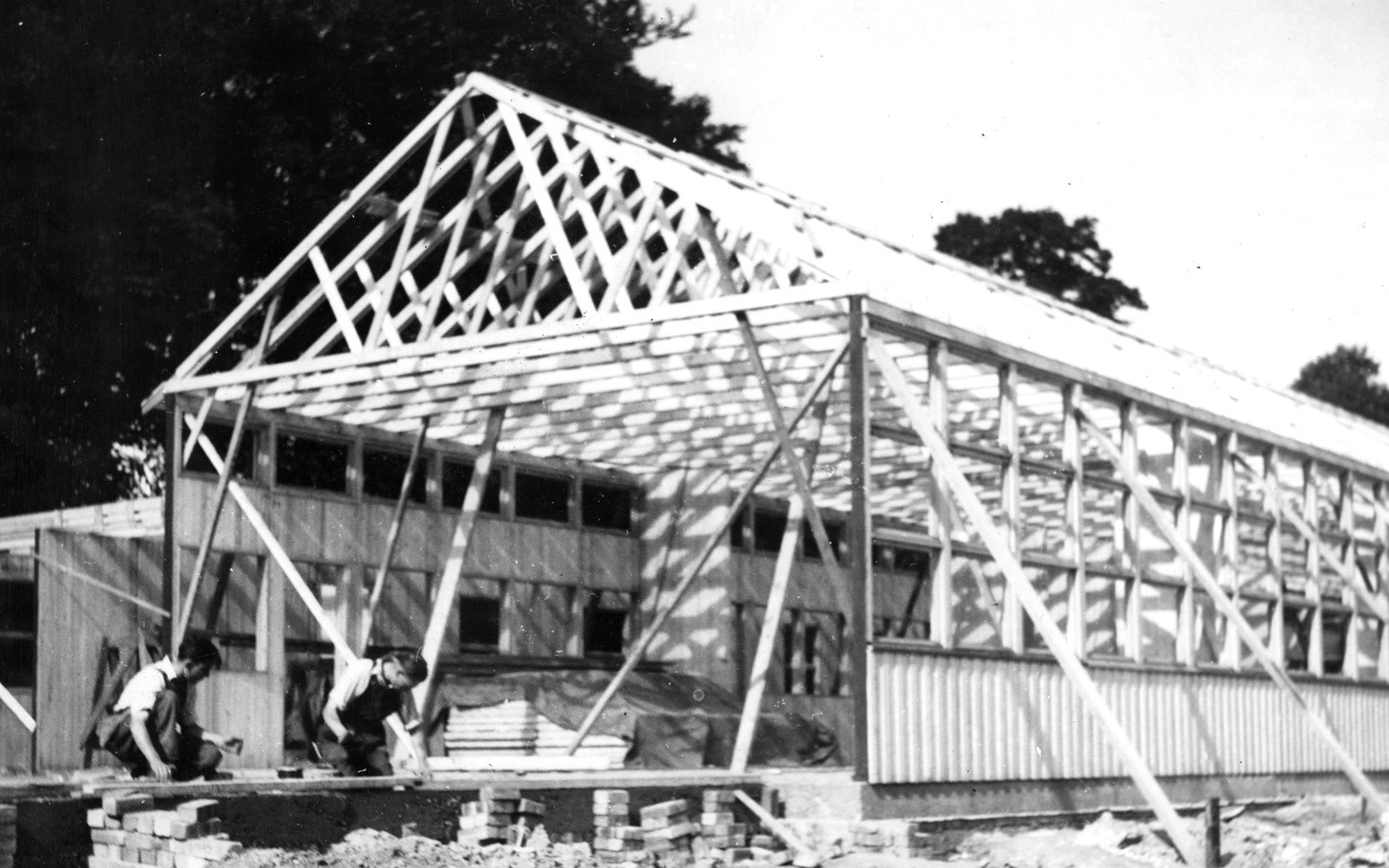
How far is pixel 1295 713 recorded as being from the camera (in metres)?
25.0

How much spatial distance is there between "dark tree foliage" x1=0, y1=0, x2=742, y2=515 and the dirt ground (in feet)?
56.4

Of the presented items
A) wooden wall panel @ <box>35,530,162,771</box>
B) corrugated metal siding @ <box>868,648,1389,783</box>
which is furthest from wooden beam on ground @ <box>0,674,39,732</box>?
corrugated metal siding @ <box>868,648,1389,783</box>

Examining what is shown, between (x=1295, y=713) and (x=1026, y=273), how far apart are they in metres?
31.9

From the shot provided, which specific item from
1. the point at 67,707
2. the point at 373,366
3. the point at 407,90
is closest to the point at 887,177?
the point at 407,90

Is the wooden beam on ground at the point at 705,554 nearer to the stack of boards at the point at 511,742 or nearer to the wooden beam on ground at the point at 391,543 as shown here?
the stack of boards at the point at 511,742

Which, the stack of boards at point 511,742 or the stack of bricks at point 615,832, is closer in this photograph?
the stack of bricks at point 615,832

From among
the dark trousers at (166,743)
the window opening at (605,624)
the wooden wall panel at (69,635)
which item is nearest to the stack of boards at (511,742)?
the window opening at (605,624)

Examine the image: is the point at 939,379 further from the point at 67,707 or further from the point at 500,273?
the point at 67,707

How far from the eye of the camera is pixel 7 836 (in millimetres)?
13875

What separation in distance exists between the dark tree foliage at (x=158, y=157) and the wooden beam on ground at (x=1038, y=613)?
54.3 feet

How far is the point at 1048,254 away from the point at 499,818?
4122cm

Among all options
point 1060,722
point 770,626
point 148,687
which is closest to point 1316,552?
point 1060,722

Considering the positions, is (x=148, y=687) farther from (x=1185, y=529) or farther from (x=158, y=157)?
(x=158, y=157)

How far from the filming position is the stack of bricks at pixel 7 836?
13.8 meters
